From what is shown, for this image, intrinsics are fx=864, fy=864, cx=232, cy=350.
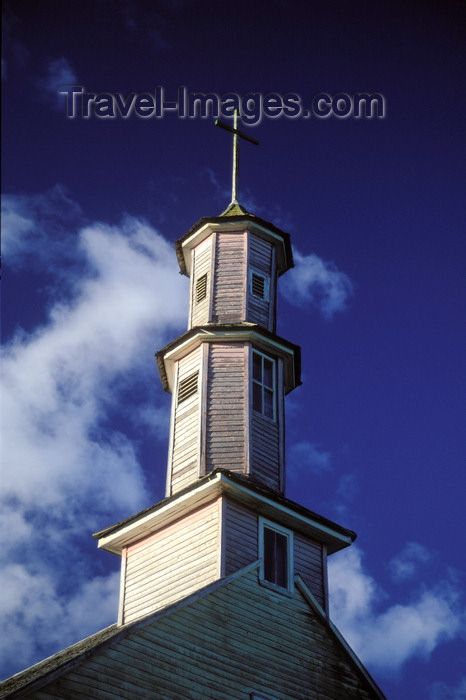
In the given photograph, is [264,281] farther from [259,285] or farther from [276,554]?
[276,554]

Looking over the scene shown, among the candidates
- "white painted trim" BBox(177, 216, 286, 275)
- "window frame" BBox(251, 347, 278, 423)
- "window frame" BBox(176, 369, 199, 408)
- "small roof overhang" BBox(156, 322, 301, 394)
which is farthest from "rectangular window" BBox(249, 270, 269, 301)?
"window frame" BBox(176, 369, 199, 408)

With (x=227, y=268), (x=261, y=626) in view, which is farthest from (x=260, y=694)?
(x=227, y=268)

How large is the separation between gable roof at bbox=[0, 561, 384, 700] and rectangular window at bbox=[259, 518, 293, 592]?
1.26 feet

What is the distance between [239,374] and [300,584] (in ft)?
21.5

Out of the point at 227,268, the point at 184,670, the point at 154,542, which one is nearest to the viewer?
the point at 184,670

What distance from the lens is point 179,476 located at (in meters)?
24.5

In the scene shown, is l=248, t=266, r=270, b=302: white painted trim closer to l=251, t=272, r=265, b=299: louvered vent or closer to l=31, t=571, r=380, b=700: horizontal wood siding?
l=251, t=272, r=265, b=299: louvered vent

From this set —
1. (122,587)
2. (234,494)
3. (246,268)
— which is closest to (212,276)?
(246,268)

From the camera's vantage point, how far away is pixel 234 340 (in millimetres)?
26641

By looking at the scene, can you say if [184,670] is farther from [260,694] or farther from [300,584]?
[300,584]

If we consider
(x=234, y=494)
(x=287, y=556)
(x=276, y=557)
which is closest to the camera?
(x=234, y=494)

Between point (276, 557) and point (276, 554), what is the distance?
0.09m

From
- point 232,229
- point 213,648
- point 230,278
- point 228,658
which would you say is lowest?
point 228,658

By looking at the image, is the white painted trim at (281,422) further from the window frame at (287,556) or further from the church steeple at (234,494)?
the window frame at (287,556)
